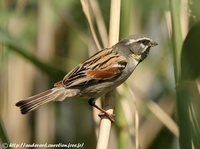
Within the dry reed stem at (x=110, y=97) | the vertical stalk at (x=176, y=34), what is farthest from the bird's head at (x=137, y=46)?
the vertical stalk at (x=176, y=34)

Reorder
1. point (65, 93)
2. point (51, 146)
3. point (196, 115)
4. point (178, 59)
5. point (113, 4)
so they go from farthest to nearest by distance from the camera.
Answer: point (51, 146), point (65, 93), point (113, 4), point (178, 59), point (196, 115)

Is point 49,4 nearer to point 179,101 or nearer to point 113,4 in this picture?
point 113,4

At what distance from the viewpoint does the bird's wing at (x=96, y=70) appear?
8.02 feet

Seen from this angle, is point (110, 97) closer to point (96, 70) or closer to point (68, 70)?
point (96, 70)

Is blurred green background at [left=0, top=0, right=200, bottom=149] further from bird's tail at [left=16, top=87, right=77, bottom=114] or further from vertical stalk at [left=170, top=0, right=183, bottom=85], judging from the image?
vertical stalk at [left=170, top=0, right=183, bottom=85]

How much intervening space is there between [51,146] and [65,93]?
2.68 ft

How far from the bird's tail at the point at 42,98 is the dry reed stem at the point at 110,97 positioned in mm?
254

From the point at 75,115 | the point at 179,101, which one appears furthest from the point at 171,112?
the point at 179,101

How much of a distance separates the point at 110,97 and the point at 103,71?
0.24m

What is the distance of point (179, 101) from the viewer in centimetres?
169

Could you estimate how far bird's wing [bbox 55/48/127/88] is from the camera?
2.44 m

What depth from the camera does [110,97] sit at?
7.61 feet

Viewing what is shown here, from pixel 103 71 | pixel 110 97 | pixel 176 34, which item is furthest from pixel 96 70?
pixel 176 34

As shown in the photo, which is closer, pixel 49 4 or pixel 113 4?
pixel 113 4
